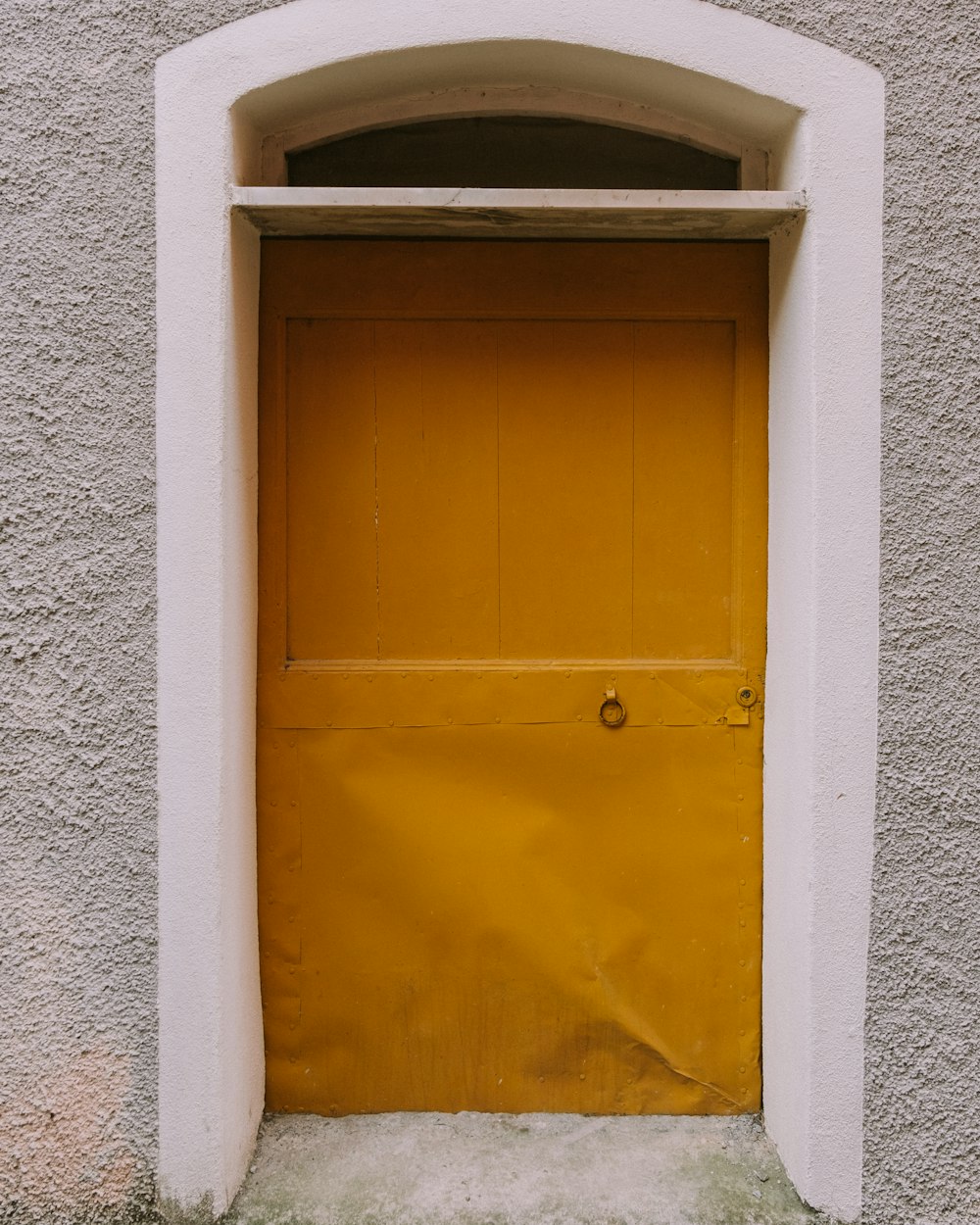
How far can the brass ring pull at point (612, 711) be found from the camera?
247 centimetres

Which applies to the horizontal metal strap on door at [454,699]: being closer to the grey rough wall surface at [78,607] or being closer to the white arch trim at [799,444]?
the white arch trim at [799,444]

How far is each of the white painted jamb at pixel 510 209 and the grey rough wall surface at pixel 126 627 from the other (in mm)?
318

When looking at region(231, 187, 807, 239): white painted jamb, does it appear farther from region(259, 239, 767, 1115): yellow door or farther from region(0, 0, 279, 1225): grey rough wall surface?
region(0, 0, 279, 1225): grey rough wall surface

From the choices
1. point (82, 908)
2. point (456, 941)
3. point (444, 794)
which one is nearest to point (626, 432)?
point (444, 794)

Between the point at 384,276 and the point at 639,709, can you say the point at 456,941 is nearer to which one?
the point at 639,709

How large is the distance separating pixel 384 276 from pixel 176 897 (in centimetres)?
182

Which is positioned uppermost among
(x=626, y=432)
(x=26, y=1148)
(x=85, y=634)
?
(x=626, y=432)

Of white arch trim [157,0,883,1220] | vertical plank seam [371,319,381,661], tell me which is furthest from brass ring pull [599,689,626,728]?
vertical plank seam [371,319,381,661]

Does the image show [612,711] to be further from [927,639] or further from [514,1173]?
[514,1173]

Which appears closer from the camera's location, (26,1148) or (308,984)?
(26,1148)

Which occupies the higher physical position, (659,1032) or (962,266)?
(962,266)

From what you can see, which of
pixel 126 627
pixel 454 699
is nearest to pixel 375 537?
pixel 454 699

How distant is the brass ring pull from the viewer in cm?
247

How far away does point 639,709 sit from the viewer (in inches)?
97.8
